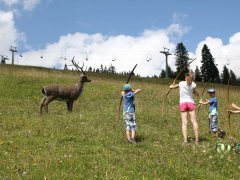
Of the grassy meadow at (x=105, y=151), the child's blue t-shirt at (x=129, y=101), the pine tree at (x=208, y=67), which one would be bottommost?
the grassy meadow at (x=105, y=151)

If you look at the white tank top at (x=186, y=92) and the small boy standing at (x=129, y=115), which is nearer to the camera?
the white tank top at (x=186, y=92)

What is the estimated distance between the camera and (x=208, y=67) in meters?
129

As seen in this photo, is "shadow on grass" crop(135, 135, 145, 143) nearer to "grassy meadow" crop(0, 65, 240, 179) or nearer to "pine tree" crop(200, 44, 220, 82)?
"grassy meadow" crop(0, 65, 240, 179)

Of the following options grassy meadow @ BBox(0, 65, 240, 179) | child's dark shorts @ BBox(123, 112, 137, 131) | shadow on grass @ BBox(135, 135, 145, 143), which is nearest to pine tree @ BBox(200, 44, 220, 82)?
grassy meadow @ BBox(0, 65, 240, 179)

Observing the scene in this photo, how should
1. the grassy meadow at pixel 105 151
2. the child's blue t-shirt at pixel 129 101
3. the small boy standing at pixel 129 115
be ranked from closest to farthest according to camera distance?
the grassy meadow at pixel 105 151, the small boy standing at pixel 129 115, the child's blue t-shirt at pixel 129 101

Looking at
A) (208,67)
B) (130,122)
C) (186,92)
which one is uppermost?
(208,67)

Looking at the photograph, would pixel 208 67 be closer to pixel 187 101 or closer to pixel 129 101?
pixel 129 101

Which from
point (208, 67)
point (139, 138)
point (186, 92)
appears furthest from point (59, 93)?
point (208, 67)

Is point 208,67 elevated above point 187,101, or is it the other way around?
point 208,67

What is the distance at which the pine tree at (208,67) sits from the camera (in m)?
127

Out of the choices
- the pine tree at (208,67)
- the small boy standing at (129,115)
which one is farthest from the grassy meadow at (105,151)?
the pine tree at (208,67)

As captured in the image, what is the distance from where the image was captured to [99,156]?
47.5ft

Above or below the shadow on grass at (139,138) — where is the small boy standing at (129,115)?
above

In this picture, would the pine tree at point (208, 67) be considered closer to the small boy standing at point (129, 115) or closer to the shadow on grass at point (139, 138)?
the shadow on grass at point (139, 138)
